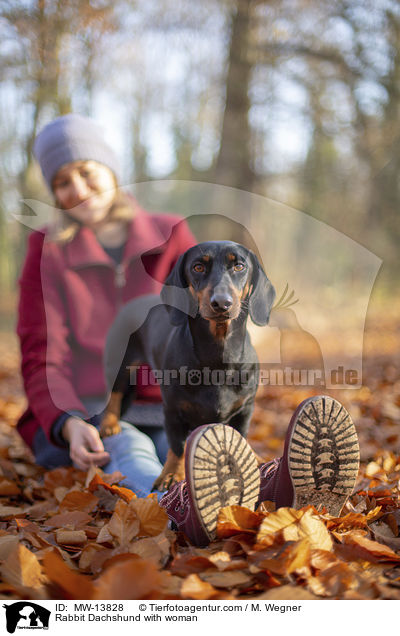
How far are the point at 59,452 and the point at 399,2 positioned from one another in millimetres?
5181

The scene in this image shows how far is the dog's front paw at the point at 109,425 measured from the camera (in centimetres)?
208

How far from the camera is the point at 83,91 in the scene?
18.6 feet

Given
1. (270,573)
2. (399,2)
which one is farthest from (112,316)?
(399,2)

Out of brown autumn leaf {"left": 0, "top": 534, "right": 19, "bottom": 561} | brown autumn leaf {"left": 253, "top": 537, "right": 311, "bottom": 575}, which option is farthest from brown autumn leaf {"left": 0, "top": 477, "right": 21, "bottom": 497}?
brown autumn leaf {"left": 253, "top": 537, "right": 311, "bottom": 575}

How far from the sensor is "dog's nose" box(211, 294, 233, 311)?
4.12 ft

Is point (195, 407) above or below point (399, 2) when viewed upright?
below

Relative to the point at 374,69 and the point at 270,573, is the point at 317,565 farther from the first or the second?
the point at 374,69

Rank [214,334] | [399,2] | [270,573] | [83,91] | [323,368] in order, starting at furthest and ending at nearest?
1. [83,91]
2. [399,2]
3. [323,368]
4. [214,334]
5. [270,573]

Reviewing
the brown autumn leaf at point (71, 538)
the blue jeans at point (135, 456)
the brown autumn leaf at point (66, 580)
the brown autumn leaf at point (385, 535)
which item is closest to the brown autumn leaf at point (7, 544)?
Answer: the brown autumn leaf at point (71, 538)

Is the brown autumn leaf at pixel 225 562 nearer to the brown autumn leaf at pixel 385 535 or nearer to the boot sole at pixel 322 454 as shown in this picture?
the boot sole at pixel 322 454

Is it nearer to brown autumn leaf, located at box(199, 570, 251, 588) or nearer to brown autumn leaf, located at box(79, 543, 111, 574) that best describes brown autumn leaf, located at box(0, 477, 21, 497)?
brown autumn leaf, located at box(79, 543, 111, 574)

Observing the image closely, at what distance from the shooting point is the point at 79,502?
1.81 m

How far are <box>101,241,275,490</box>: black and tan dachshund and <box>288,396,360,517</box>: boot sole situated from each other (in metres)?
0.21
